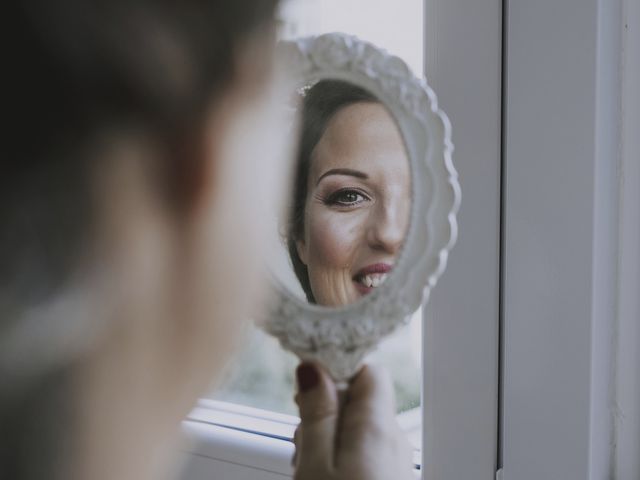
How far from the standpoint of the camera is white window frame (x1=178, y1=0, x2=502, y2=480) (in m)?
0.65

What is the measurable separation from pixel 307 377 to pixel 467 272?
246mm

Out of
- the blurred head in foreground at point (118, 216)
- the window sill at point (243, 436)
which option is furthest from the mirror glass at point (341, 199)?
the window sill at point (243, 436)

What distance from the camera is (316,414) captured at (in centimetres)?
47

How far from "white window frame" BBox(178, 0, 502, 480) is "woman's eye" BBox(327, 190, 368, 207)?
147 mm

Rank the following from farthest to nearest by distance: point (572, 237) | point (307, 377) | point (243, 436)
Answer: point (243, 436) < point (572, 237) < point (307, 377)

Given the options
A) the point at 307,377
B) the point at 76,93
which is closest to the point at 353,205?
the point at 307,377

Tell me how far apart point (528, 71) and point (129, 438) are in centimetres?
44

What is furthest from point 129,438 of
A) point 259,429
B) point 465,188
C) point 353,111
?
point 259,429

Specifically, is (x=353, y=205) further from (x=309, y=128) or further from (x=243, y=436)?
(x=243, y=436)

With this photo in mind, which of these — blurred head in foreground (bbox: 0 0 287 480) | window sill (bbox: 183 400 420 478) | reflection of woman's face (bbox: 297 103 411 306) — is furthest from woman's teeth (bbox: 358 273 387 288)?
window sill (bbox: 183 400 420 478)

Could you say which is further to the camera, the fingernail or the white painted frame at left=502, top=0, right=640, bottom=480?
the white painted frame at left=502, top=0, right=640, bottom=480

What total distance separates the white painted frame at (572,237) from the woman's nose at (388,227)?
17 centimetres

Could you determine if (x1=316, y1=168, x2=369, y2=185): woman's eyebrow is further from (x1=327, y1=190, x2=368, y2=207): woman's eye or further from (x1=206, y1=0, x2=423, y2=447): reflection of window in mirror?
(x1=206, y1=0, x2=423, y2=447): reflection of window in mirror

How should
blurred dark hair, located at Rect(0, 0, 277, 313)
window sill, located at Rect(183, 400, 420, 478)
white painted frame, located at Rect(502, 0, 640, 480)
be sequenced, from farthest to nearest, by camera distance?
window sill, located at Rect(183, 400, 420, 478), white painted frame, located at Rect(502, 0, 640, 480), blurred dark hair, located at Rect(0, 0, 277, 313)
